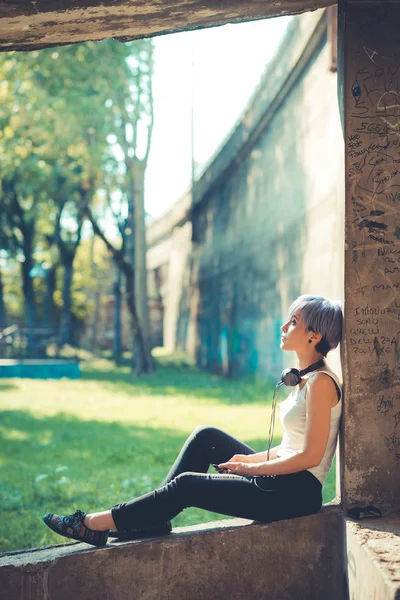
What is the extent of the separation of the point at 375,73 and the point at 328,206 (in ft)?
23.0

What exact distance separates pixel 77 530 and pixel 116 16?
2.64 m

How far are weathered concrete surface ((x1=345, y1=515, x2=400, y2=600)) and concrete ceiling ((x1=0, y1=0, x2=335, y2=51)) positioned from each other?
2712mm

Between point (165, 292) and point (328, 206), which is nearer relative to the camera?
point (328, 206)

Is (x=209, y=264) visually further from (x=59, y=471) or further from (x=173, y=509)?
(x=173, y=509)

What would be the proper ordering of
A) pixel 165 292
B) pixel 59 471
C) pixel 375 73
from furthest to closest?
pixel 165 292 → pixel 59 471 → pixel 375 73

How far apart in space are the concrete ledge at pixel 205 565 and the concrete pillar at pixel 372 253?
32 cm

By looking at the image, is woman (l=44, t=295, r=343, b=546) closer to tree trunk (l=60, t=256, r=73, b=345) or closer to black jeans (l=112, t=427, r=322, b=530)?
black jeans (l=112, t=427, r=322, b=530)

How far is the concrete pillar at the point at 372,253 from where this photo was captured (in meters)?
3.52

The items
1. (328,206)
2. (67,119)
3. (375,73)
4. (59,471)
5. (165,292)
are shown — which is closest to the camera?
(375,73)

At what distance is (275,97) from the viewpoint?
13.4m

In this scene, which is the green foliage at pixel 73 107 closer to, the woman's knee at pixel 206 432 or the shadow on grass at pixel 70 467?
the shadow on grass at pixel 70 467

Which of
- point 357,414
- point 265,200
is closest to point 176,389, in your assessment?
point 265,200

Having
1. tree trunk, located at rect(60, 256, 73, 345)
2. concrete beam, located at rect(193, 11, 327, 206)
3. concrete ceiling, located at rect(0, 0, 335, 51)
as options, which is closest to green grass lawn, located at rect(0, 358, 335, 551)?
concrete ceiling, located at rect(0, 0, 335, 51)

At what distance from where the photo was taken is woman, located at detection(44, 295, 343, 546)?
3299 millimetres
